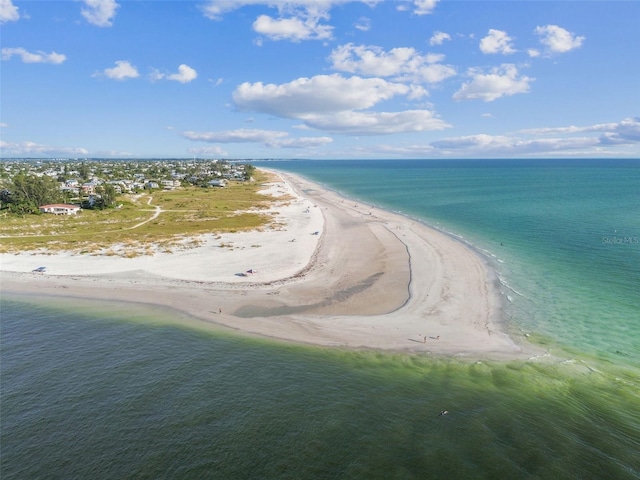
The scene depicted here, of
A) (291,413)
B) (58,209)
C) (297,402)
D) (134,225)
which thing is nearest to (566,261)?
(297,402)

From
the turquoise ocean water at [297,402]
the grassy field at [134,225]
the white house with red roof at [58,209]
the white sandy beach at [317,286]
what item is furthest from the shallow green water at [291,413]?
the white house with red roof at [58,209]

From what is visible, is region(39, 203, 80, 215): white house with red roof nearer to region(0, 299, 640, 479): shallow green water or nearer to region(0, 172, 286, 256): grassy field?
region(0, 172, 286, 256): grassy field

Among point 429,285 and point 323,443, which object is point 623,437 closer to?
point 323,443

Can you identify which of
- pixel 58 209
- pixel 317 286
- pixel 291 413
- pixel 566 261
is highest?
pixel 58 209

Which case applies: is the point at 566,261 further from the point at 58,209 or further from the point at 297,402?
the point at 58,209

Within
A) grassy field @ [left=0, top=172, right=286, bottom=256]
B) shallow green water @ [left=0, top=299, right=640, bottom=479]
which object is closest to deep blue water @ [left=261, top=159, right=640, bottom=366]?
shallow green water @ [left=0, top=299, right=640, bottom=479]

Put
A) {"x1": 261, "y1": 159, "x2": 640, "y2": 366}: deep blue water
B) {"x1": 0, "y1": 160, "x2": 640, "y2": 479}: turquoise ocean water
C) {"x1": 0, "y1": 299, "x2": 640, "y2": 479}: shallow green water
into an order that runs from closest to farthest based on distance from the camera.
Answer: {"x1": 0, "y1": 299, "x2": 640, "y2": 479}: shallow green water → {"x1": 0, "y1": 160, "x2": 640, "y2": 479}: turquoise ocean water → {"x1": 261, "y1": 159, "x2": 640, "y2": 366}: deep blue water
